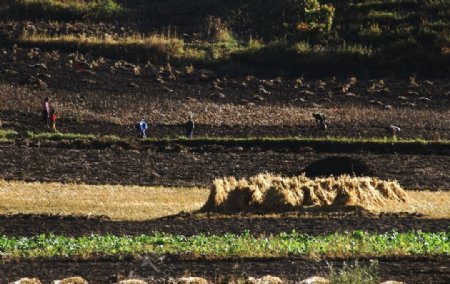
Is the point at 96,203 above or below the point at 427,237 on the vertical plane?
below

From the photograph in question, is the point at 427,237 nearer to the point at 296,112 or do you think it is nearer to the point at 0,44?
the point at 296,112

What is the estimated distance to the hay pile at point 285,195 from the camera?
2922cm

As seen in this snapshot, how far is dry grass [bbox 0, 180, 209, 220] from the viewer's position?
97.2 feet

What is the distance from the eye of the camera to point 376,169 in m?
37.3

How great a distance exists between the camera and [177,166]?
3819cm

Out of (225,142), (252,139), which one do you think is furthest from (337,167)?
(225,142)

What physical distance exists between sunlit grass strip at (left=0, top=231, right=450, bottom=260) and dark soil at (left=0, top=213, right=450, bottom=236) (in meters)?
1.29

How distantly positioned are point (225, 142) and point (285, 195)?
14.1m

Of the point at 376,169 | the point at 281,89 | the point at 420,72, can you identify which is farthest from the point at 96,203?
the point at 420,72

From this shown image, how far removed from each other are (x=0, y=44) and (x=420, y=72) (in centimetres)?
2323

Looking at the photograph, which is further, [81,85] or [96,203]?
[81,85]

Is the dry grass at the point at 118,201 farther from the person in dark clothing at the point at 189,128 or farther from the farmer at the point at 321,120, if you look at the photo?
the farmer at the point at 321,120

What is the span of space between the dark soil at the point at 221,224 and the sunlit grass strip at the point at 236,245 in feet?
4.25

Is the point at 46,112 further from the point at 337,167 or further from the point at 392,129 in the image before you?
the point at 337,167
